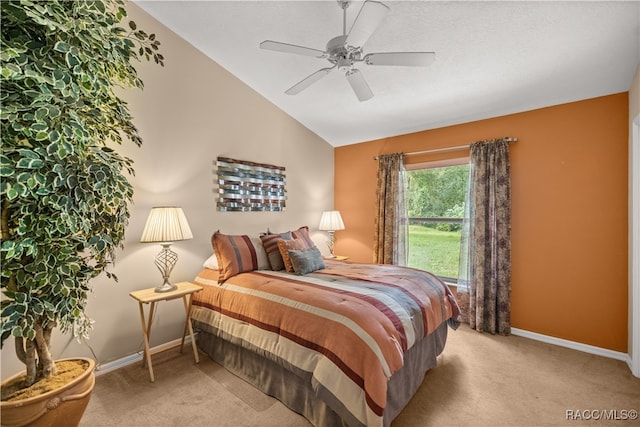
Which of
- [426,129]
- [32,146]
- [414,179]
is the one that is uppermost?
[426,129]

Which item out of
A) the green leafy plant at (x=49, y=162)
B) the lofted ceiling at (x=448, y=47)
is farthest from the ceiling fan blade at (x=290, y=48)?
the green leafy plant at (x=49, y=162)

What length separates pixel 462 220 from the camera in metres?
3.64

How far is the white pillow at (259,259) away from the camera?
2891 mm

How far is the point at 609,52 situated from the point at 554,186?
1.25 metres

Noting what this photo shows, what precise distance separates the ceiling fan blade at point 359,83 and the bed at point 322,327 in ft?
5.19

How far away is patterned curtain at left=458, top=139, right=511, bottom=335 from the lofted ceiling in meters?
0.56

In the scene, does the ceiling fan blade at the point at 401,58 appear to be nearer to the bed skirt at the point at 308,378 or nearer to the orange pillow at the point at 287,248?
the orange pillow at the point at 287,248

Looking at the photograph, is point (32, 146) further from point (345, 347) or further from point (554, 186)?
point (554, 186)

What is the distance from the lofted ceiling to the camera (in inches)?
82.1

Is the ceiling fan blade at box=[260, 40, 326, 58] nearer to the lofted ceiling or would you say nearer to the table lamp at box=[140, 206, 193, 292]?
the lofted ceiling

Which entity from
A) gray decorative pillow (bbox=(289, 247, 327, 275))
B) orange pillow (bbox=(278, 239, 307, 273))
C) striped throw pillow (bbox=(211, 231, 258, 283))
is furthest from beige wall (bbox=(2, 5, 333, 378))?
gray decorative pillow (bbox=(289, 247, 327, 275))

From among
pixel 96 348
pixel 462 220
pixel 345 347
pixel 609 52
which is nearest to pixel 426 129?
pixel 462 220

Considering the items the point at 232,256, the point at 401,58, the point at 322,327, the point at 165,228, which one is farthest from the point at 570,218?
the point at 165,228

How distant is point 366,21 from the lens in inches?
68.0
